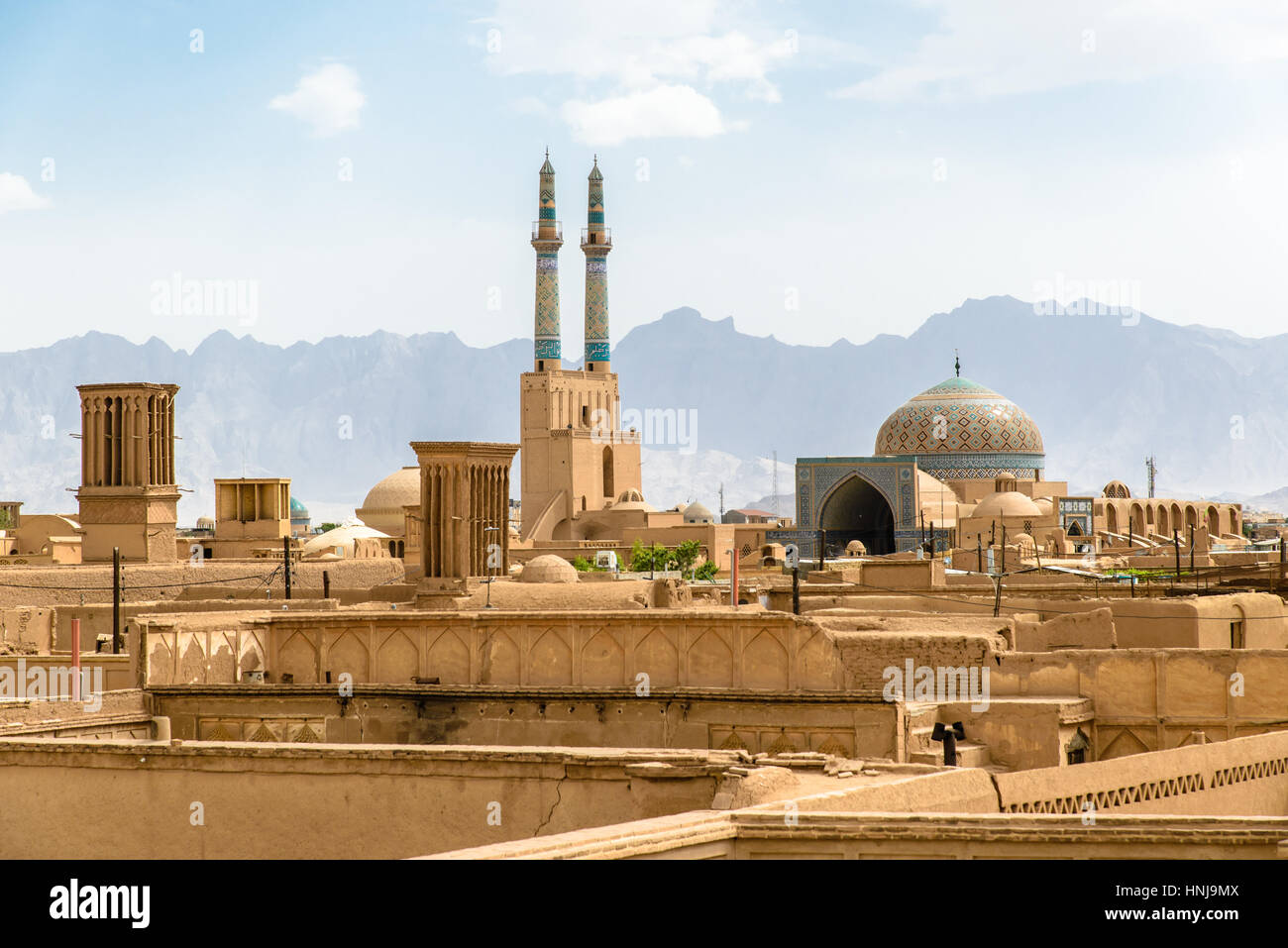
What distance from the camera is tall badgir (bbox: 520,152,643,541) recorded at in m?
71.7

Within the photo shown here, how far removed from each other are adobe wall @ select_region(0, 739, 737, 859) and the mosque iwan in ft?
0.07

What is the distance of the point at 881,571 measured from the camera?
30.4 m

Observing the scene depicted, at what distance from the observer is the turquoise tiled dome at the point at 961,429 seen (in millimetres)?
71562

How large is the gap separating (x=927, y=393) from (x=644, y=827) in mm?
65520

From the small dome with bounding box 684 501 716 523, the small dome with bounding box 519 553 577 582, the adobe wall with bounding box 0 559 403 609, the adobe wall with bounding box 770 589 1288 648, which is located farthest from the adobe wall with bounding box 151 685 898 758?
the small dome with bounding box 684 501 716 523

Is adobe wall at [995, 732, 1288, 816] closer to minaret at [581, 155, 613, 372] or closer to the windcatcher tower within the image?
the windcatcher tower

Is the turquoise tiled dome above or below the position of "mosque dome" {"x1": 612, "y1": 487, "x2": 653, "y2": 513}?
above

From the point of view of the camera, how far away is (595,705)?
1820 centimetres

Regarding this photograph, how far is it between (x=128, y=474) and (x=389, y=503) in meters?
30.4

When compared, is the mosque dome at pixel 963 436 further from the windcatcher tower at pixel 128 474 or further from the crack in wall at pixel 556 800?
the crack in wall at pixel 556 800

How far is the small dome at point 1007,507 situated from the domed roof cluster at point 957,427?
1041 cm

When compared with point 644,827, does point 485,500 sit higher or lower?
higher
